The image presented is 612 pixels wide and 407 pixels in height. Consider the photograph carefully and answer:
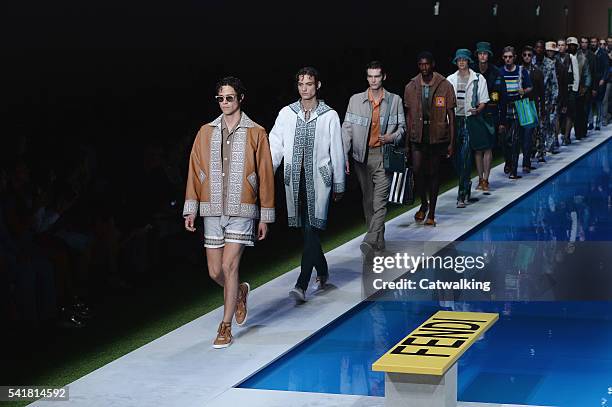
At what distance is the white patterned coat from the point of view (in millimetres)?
8609

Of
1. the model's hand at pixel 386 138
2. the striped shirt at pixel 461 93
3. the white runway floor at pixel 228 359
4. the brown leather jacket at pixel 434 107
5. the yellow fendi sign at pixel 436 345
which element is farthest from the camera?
the striped shirt at pixel 461 93

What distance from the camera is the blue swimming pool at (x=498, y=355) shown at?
6887 mm

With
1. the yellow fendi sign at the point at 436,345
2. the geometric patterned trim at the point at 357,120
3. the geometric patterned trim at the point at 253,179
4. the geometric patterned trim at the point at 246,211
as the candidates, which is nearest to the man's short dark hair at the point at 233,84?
the geometric patterned trim at the point at 253,179

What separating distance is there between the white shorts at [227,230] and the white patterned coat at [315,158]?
3.44 ft

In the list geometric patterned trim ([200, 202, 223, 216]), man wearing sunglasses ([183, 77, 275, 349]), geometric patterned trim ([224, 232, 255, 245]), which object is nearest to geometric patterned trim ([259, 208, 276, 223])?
man wearing sunglasses ([183, 77, 275, 349])

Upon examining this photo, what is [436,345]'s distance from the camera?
250 inches

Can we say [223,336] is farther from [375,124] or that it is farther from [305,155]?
[375,124]

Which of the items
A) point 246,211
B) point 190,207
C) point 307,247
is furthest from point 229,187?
point 307,247

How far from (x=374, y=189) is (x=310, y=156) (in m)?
1.80

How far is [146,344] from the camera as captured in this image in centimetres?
779

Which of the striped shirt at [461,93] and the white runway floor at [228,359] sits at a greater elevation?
the striped shirt at [461,93]

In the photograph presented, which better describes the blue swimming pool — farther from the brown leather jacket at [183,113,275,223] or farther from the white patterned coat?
the brown leather jacket at [183,113,275,223]

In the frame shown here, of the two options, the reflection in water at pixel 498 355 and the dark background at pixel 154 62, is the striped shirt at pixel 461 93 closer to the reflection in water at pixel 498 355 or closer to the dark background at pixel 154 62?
the dark background at pixel 154 62

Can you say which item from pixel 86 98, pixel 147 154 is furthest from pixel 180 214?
pixel 86 98
